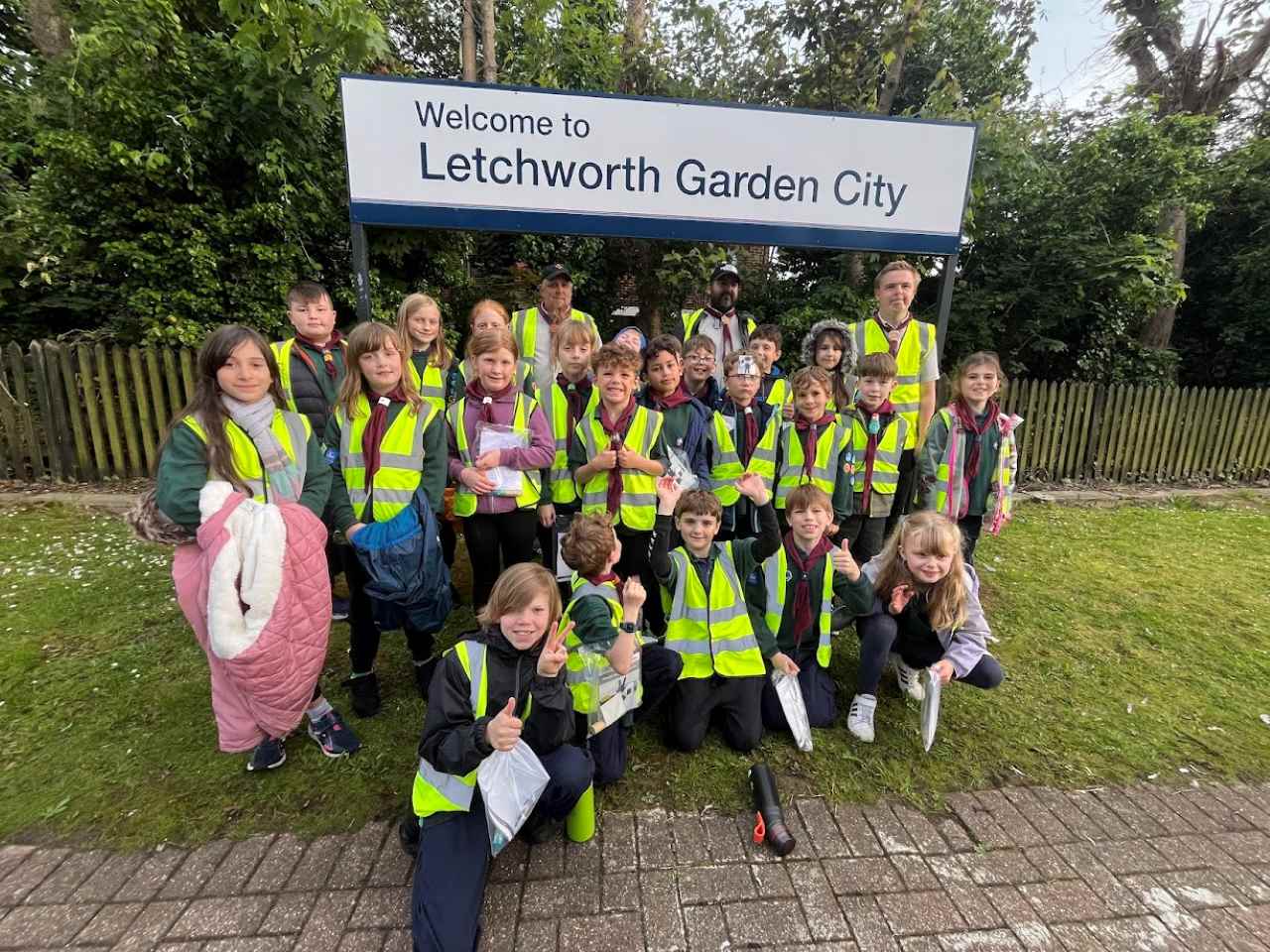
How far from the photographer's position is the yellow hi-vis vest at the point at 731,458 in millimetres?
3672

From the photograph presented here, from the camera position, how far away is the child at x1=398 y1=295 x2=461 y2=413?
370 cm

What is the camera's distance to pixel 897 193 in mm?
4305

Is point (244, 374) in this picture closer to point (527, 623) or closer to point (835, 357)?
point (527, 623)

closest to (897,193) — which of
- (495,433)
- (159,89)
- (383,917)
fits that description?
(495,433)

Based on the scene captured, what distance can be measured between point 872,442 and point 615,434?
1.65 meters

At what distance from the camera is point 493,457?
3.28 m

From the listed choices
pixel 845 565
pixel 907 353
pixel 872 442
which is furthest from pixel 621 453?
pixel 907 353

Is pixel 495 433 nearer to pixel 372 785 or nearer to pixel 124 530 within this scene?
pixel 372 785

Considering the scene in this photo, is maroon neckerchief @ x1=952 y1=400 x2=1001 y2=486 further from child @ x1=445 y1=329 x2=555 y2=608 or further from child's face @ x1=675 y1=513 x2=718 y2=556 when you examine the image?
child @ x1=445 y1=329 x2=555 y2=608

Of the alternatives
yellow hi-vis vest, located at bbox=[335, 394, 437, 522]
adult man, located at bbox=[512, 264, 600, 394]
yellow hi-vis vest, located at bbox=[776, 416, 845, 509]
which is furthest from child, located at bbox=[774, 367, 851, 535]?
yellow hi-vis vest, located at bbox=[335, 394, 437, 522]

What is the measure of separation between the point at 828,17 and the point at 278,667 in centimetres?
1198

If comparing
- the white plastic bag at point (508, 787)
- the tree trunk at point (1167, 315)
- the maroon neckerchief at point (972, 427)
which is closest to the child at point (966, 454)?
the maroon neckerchief at point (972, 427)

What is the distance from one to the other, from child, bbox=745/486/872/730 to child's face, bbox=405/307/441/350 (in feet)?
7.86

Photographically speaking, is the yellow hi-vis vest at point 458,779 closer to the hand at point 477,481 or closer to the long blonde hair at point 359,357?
the hand at point 477,481
